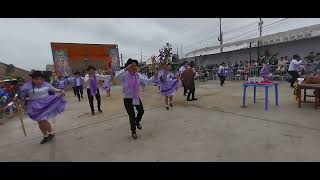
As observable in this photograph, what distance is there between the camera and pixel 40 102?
6035 mm

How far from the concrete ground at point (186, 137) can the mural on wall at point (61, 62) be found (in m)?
16.8

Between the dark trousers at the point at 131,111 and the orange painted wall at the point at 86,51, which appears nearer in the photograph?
the dark trousers at the point at 131,111

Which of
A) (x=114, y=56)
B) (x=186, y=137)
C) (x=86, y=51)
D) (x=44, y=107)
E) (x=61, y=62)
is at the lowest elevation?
(x=186, y=137)

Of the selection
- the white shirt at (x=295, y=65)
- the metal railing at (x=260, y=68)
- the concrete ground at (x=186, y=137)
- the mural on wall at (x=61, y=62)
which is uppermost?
the mural on wall at (x=61, y=62)

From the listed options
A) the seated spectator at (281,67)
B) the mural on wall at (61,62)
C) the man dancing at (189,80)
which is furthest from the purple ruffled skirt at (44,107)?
the mural on wall at (61,62)

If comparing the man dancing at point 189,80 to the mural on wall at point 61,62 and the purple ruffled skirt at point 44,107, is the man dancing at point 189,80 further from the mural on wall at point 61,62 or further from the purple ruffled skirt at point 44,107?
the mural on wall at point 61,62

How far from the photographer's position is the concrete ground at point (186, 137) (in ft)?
15.0

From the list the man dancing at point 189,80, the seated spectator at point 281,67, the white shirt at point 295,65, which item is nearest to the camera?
the man dancing at point 189,80

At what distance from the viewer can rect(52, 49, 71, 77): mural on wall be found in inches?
968

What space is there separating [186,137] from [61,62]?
844 inches

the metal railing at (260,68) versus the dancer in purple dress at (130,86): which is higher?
the dancer in purple dress at (130,86)

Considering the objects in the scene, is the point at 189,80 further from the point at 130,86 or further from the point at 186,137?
the point at 186,137

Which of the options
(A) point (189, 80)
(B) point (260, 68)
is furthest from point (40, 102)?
(B) point (260, 68)
